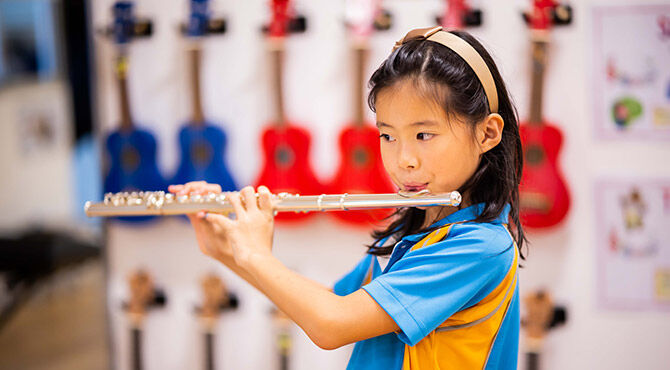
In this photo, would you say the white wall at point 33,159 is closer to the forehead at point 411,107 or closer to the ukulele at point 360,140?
the ukulele at point 360,140

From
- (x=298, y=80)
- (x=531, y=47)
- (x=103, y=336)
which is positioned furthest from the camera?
(x=103, y=336)

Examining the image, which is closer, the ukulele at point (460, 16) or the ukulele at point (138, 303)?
the ukulele at point (460, 16)

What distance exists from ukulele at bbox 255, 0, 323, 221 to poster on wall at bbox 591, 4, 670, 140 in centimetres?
103

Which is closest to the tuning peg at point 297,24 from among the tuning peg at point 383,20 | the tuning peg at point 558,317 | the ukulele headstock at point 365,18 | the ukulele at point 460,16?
the ukulele headstock at point 365,18

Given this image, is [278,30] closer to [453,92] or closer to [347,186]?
[347,186]

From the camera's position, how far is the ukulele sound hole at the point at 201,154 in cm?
200

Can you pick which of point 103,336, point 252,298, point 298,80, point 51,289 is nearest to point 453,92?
point 298,80

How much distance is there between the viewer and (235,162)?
2.04 metres

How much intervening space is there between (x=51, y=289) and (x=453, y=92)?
8.01ft

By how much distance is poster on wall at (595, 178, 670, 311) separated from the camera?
1.81 meters

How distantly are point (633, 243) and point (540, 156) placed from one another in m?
0.45

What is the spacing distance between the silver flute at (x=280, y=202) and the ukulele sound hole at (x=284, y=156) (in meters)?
0.86

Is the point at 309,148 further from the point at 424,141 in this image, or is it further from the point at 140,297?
the point at 424,141

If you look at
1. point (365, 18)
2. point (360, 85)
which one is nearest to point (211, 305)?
point (360, 85)
